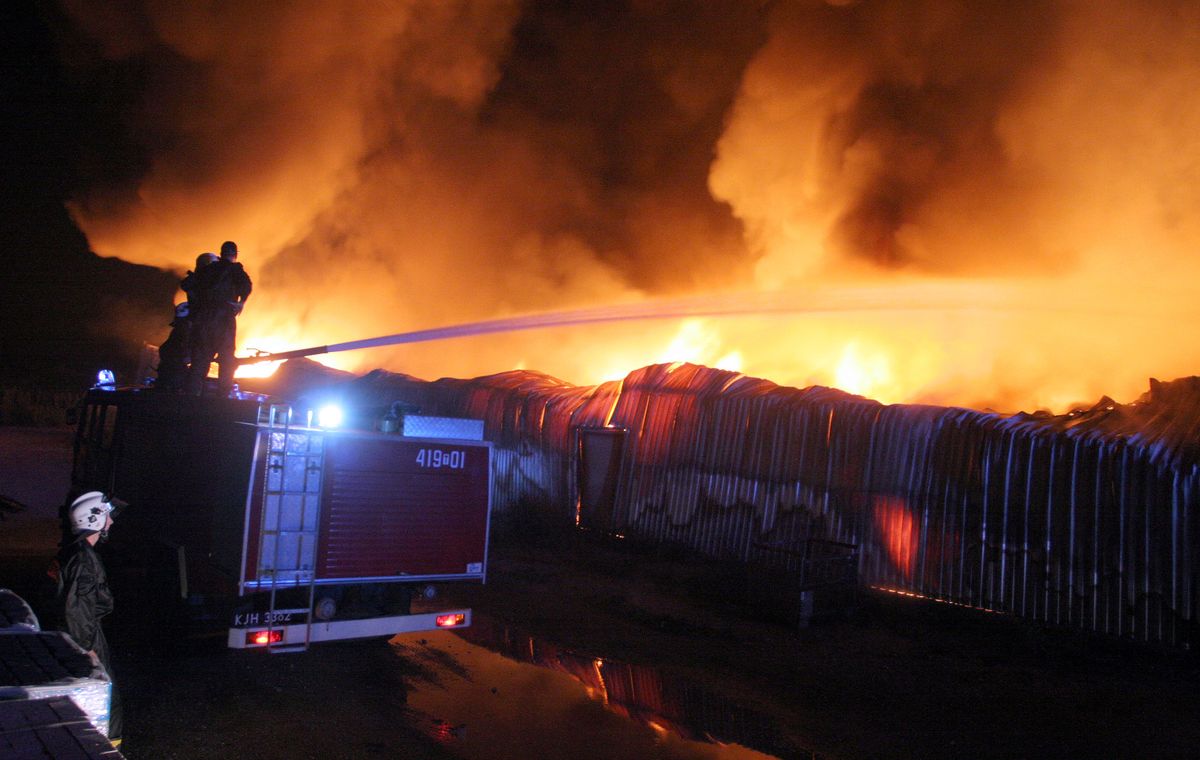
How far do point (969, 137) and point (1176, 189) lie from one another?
444 cm

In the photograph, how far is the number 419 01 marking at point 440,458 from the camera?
732cm

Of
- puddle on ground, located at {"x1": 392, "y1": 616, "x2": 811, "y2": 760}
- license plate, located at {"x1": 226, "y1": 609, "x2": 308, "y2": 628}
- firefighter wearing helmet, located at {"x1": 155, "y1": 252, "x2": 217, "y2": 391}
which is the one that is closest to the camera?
puddle on ground, located at {"x1": 392, "y1": 616, "x2": 811, "y2": 760}

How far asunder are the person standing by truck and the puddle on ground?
3768mm

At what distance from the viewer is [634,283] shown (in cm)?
2558

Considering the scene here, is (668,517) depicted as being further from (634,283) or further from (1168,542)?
(634,283)

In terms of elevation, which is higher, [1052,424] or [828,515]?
[1052,424]

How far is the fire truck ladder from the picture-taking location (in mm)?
6340

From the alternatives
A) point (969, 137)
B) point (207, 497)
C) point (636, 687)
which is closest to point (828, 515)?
point (636, 687)

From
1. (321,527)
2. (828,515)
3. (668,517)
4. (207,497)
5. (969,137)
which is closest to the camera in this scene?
(321,527)

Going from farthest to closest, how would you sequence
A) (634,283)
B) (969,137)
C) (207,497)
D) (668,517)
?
(634,283) < (969,137) < (668,517) < (207,497)

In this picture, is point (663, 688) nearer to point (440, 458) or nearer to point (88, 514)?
point (440, 458)

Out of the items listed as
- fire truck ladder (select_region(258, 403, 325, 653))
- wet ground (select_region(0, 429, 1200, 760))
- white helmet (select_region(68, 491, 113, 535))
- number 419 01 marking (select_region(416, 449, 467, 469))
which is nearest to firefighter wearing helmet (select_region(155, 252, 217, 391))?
wet ground (select_region(0, 429, 1200, 760))

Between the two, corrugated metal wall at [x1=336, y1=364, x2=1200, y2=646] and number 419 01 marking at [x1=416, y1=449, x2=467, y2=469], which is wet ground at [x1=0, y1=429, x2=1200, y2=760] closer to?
corrugated metal wall at [x1=336, y1=364, x2=1200, y2=646]

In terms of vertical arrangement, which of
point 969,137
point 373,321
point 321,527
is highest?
point 969,137
